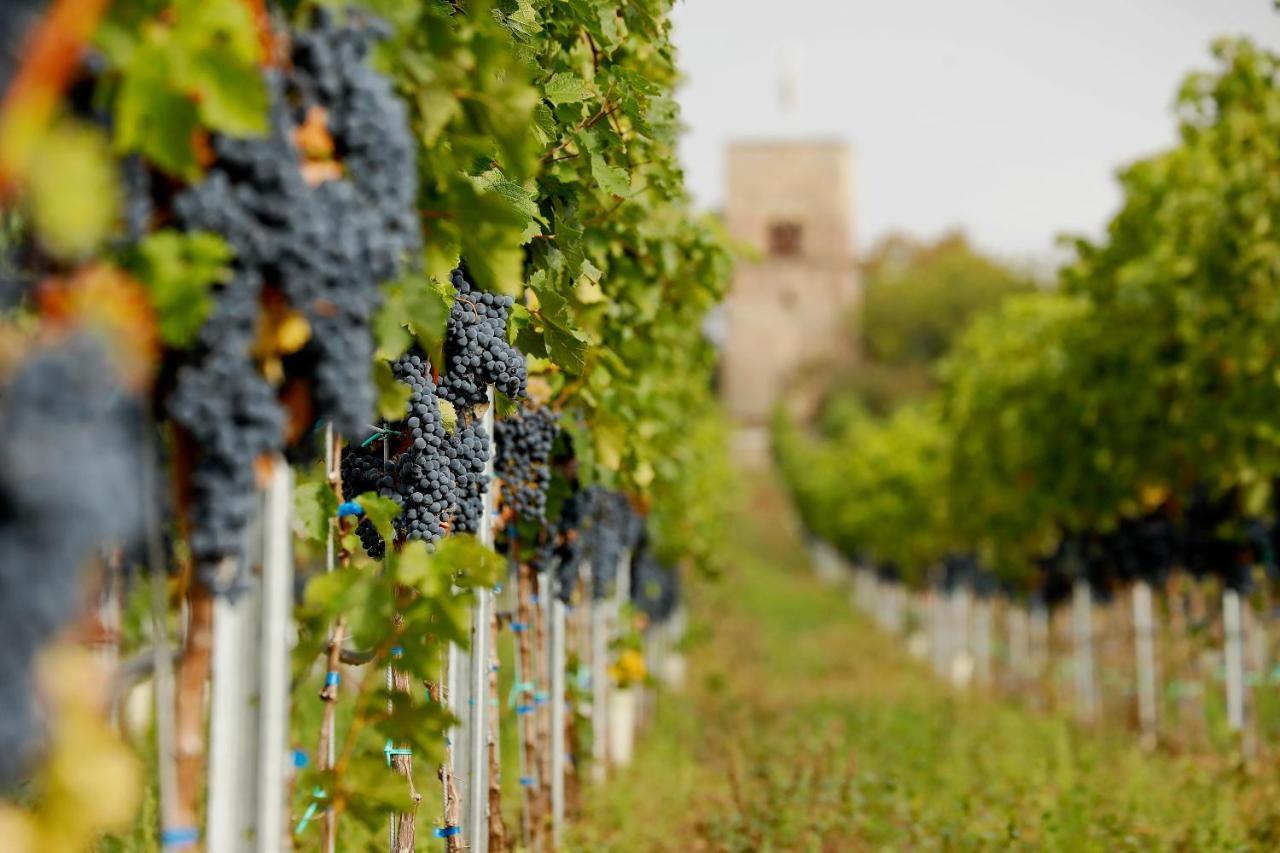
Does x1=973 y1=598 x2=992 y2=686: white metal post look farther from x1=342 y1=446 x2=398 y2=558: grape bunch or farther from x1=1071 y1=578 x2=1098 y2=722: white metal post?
x1=342 y1=446 x2=398 y2=558: grape bunch

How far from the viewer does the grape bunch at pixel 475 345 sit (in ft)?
14.1

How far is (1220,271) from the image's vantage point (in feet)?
30.7

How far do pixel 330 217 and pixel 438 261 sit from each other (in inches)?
23.1

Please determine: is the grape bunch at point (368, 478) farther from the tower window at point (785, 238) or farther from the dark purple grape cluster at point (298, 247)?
the tower window at point (785, 238)

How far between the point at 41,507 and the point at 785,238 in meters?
85.5

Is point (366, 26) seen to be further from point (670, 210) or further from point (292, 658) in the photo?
point (670, 210)

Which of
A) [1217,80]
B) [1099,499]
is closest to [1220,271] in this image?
[1217,80]

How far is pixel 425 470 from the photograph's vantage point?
436 centimetres

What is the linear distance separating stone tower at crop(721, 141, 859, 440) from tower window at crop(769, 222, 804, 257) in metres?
0.06

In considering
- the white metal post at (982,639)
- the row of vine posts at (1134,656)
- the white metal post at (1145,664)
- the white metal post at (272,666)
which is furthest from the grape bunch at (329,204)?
the white metal post at (982,639)

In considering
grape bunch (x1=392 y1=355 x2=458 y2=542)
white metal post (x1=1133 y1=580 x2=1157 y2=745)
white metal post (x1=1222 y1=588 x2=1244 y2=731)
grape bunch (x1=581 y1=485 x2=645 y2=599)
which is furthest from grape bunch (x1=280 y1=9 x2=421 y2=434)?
white metal post (x1=1133 y1=580 x2=1157 y2=745)

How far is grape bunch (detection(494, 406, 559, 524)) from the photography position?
5.96 metres

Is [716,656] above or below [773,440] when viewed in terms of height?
below

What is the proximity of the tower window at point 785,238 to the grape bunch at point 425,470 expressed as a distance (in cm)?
8218
